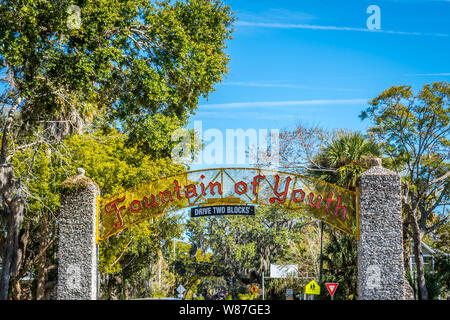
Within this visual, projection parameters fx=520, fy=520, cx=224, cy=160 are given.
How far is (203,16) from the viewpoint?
1986cm

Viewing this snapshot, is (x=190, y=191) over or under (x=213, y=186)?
under

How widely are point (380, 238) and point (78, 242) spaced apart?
26.0 feet


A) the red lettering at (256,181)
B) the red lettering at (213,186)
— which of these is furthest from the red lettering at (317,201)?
the red lettering at (213,186)

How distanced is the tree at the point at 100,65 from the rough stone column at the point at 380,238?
8067 millimetres

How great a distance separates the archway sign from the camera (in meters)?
13.1

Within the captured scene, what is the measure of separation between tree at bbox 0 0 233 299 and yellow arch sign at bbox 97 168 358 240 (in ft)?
12.4

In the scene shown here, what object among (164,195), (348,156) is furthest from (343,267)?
(164,195)

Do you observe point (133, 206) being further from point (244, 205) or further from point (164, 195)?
point (244, 205)

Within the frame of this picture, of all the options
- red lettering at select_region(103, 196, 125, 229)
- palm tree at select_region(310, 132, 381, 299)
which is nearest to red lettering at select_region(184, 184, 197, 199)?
red lettering at select_region(103, 196, 125, 229)

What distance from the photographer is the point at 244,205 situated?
46.8 feet

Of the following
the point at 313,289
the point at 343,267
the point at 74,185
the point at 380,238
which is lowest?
the point at 313,289
